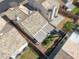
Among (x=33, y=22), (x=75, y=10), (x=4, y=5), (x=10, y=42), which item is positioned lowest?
(x=75, y=10)

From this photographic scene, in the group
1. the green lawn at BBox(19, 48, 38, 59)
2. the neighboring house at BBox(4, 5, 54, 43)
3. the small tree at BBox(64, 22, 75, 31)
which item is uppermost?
the neighboring house at BBox(4, 5, 54, 43)

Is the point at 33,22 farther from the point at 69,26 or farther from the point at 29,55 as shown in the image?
the point at 69,26

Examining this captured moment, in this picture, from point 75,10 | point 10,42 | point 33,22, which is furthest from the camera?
point 75,10

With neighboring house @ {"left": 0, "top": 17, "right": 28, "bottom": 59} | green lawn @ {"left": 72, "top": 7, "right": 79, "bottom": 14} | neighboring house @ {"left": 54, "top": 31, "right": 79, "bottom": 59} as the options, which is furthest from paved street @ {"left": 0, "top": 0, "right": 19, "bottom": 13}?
neighboring house @ {"left": 54, "top": 31, "right": 79, "bottom": 59}

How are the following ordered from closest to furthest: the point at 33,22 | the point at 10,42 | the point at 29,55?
the point at 10,42, the point at 29,55, the point at 33,22

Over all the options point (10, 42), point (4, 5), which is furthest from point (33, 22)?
point (4, 5)

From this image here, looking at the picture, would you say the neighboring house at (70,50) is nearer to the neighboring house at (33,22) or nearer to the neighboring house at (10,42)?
the neighboring house at (33,22)

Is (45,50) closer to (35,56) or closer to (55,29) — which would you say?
(35,56)

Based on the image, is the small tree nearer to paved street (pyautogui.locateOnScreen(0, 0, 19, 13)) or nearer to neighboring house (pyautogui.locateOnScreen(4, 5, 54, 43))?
neighboring house (pyautogui.locateOnScreen(4, 5, 54, 43))

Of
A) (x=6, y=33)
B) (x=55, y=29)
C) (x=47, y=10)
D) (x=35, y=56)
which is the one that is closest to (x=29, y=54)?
(x=35, y=56)

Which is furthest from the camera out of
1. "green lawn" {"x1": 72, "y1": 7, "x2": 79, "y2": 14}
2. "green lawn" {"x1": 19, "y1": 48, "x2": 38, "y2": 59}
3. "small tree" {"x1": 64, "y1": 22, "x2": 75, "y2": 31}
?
"green lawn" {"x1": 72, "y1": 7, "x2": 79, "y2": 14}
